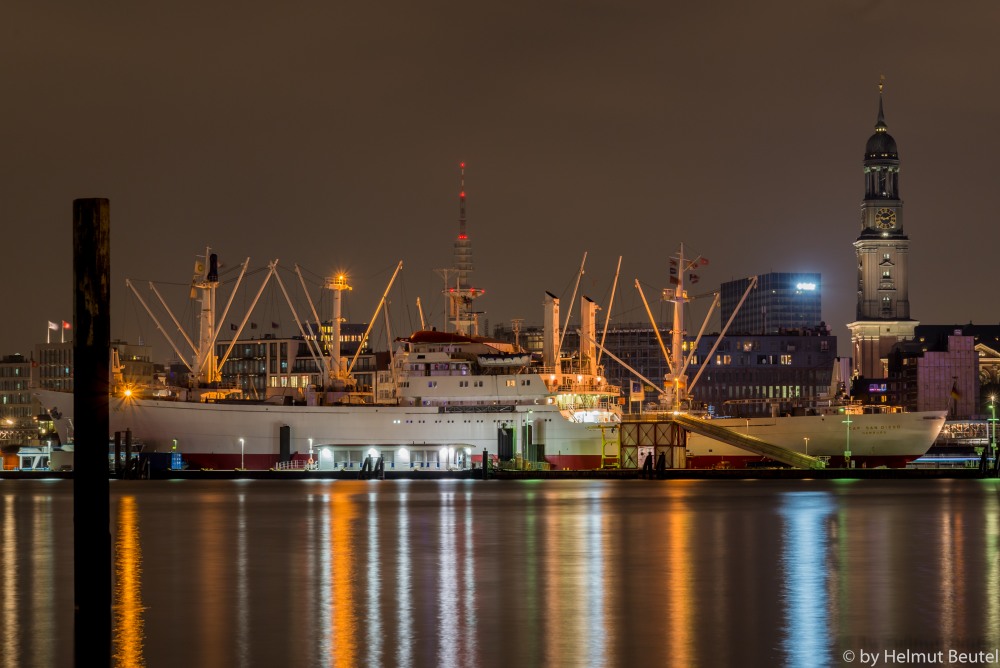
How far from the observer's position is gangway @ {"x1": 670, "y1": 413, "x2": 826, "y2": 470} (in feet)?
303

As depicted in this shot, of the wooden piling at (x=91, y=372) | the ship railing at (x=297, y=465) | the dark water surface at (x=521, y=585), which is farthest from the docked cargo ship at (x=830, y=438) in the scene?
the wooden piling at (x=91, y=372)

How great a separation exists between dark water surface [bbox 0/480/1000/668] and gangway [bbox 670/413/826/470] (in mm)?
34052

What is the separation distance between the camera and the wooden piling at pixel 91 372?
2425 centimetres

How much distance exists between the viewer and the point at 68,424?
109562mm

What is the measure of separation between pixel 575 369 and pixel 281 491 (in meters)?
33.3

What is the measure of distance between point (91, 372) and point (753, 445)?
71.6 m

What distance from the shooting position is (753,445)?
9231cm

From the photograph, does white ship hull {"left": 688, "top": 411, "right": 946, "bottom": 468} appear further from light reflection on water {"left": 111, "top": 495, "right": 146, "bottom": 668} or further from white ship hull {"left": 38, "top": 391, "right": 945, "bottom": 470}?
light reflection on water {"left": 111, "top": 495, "right": 146, "bottom": 668}

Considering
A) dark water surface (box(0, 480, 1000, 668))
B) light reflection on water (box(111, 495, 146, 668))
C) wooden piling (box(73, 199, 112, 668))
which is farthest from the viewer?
wooden piling (box(73, 199, 112, 668))

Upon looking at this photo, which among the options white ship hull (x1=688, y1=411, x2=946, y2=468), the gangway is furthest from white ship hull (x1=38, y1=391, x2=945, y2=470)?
the gangway

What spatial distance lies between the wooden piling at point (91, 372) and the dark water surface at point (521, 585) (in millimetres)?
1795

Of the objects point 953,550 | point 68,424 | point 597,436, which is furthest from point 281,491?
point 953,550

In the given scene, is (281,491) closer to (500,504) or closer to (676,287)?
(500,504)

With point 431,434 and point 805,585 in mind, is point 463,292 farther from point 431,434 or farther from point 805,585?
point 805,585
